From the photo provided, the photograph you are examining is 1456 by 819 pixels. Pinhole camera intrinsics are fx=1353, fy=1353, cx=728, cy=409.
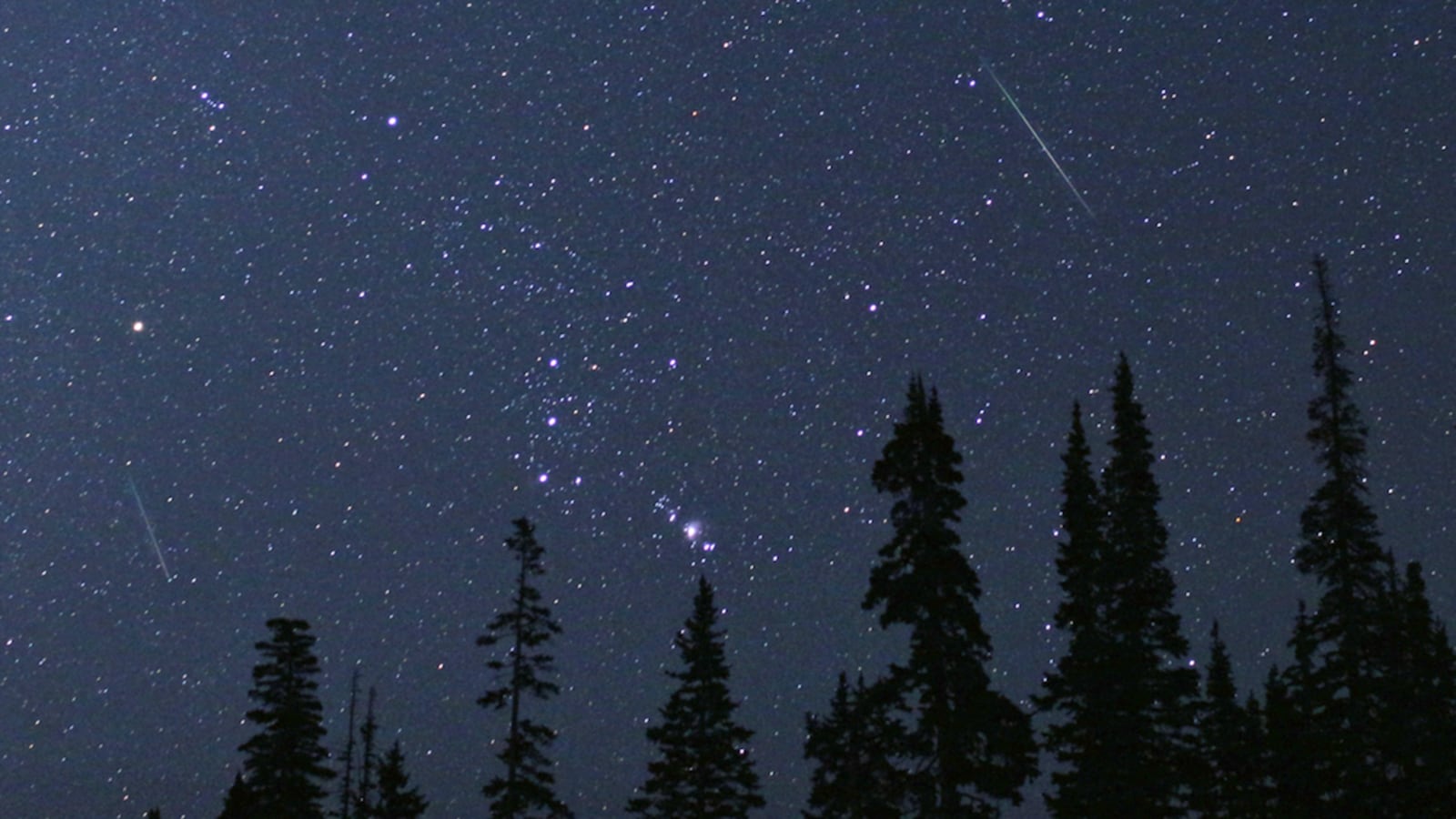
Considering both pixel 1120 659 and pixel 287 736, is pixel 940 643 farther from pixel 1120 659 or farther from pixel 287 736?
pixel 287 736

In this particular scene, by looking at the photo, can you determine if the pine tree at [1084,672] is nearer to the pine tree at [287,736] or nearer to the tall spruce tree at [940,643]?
the tall spruce tree at [940,643]

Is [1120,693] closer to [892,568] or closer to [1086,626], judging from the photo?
[1086,626]

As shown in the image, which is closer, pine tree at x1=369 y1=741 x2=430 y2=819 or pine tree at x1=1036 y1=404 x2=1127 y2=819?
pine tree at x1=1036 y1=404 x2=1127 y2=819

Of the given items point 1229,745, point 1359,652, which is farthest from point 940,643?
point 1229,745

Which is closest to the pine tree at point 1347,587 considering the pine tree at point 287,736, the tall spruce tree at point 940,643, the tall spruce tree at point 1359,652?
the tall spruce tree at point 1359,652

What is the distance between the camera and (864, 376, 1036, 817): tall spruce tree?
31.9m

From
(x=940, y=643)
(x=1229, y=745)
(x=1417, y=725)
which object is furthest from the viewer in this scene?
(x=1229, y=745)

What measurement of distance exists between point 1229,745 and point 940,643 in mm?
30499

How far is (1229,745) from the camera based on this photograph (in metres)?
56.8

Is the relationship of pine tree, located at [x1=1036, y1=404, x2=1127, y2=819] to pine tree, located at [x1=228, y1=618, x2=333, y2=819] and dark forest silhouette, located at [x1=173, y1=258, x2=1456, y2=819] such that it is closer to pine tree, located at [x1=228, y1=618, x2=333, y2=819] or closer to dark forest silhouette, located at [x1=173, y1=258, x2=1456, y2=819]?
dark forest silhouette, located at [x1=173, y1=258, x2=1456, y2=819]

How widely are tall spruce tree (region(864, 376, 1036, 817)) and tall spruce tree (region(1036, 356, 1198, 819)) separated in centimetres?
661

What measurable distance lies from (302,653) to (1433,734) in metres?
38.1

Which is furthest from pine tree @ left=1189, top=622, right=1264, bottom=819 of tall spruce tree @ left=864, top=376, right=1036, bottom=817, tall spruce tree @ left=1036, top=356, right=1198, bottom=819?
tall spruce tree @ left=864, top=376, right=1036, bottom=817

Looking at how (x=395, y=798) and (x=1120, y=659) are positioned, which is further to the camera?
(x=395, y=798)
